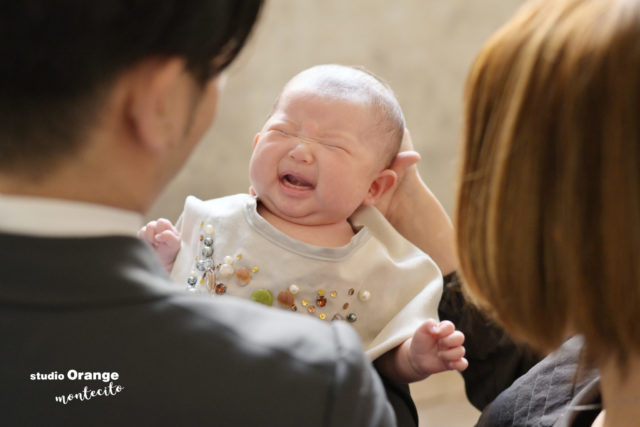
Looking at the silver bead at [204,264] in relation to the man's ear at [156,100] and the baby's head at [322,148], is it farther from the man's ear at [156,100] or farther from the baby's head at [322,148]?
the man's ear at [156,100]

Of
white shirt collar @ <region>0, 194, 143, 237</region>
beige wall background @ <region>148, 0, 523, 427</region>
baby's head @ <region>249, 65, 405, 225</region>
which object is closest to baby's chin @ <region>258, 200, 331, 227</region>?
baby's head @ <region>249, 65, 405, 225</region>

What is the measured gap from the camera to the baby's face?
3.99ft

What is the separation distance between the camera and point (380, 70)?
2.31 meters

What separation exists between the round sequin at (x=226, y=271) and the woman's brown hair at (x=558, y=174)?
1.77ft

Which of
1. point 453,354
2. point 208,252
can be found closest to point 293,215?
point 208,252

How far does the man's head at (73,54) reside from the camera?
560 mm

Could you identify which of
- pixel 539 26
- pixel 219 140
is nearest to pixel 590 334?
pixel 539 26

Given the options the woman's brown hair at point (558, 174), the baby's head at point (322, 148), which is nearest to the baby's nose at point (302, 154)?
the baby's head at point (322, 148)

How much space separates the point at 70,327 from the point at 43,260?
60 millimetres

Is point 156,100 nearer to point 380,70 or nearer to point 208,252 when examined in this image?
point 208,252

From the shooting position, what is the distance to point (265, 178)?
1.23 m

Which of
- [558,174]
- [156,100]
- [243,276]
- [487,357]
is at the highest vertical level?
[156,100]

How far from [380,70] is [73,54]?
1.81 meters

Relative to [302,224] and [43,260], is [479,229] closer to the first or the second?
[43,260]
